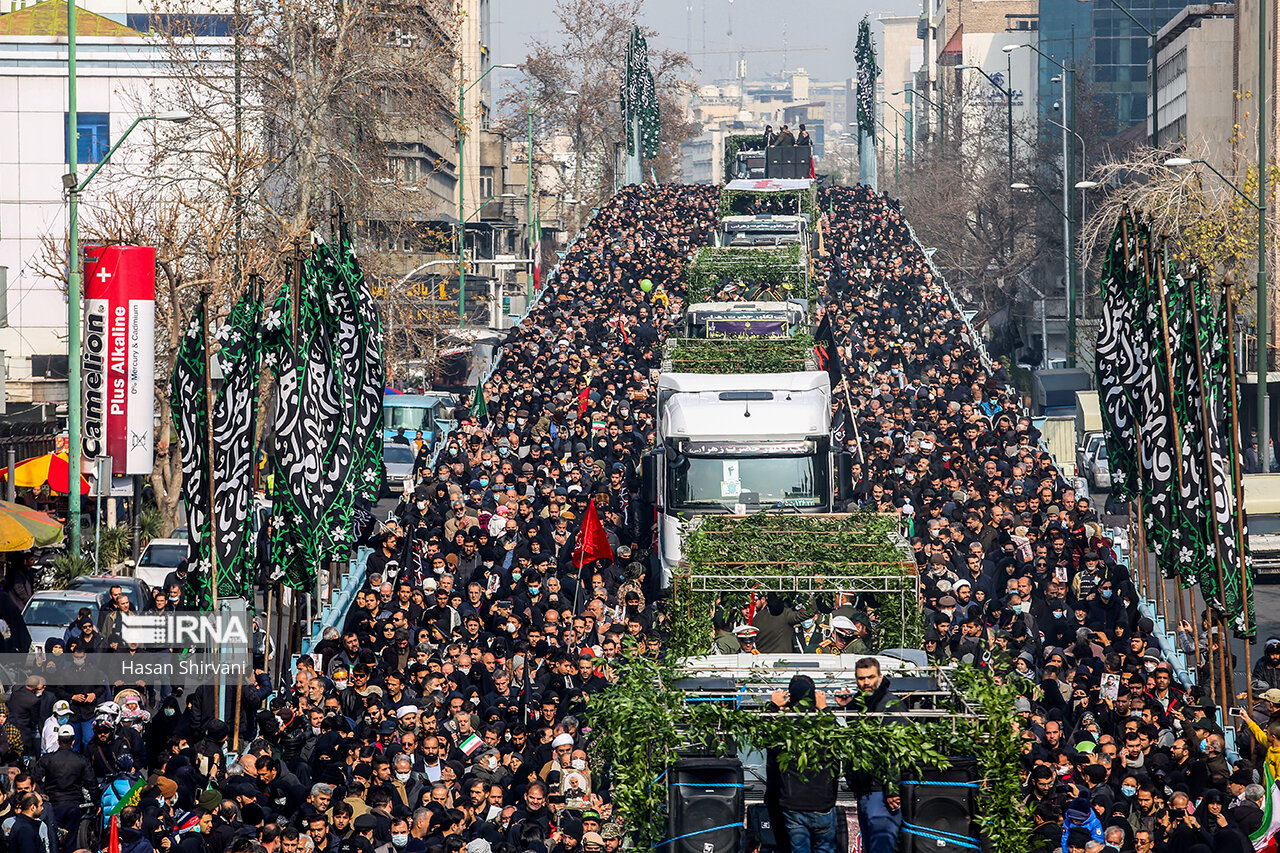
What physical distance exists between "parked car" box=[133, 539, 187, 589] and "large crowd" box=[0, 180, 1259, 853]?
2.45 meters

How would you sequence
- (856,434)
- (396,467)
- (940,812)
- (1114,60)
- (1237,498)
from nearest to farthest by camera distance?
1. (940,812)
2. (1237,498)
3. (856,434)
4. (396,467)
5. (1114,60)

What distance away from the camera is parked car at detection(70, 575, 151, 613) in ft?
71.8

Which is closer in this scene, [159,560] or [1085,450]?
[159,560]

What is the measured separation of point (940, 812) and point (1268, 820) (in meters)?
3.61

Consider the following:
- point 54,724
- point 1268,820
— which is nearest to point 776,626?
point 1268,820

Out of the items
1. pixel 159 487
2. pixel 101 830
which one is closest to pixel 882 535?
pixel 101 830

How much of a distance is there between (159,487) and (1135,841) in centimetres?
2113

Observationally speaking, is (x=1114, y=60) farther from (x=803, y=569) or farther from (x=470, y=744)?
(x=470, y=744)

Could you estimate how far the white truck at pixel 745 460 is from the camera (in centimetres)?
2139

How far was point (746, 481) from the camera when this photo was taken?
21500 millimetres

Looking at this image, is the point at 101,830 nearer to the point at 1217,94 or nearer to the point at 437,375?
the point at 437,375

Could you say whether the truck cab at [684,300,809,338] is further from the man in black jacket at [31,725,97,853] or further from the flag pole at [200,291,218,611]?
the man in black jacket at [31,725,97,853]

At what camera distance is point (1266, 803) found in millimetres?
12805

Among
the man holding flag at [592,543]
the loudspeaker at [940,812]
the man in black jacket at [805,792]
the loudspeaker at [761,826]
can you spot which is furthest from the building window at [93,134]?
the loudspeaker at [940,812]
